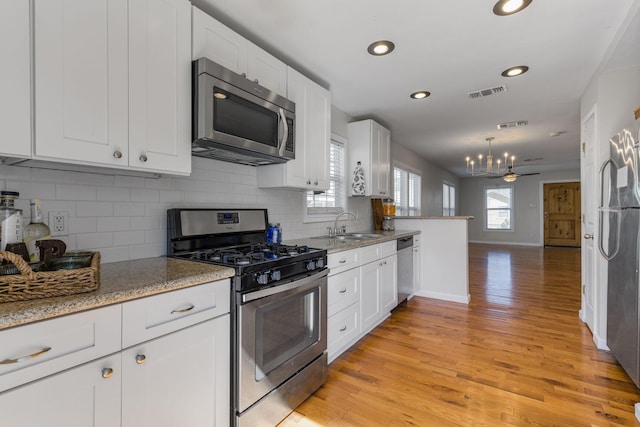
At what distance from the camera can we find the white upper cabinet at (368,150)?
3.75m

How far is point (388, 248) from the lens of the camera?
3.25m

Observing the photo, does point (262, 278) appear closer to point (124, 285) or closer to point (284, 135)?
point (124, 285)

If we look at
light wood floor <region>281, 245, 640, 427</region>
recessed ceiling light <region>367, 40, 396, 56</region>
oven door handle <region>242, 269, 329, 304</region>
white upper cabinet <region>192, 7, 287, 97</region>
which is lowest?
light wood floor <region>281, 245, 640, 427</region>

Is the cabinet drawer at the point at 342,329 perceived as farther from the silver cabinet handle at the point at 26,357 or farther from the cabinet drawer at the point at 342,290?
the silver cabinet handle at the point at 26,357

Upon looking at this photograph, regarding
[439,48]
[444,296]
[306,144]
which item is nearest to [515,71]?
[439,48]

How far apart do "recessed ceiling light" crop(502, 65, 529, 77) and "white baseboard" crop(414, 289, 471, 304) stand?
256cm

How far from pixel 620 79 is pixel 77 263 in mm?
3870

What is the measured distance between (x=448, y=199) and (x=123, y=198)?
30.8 ft

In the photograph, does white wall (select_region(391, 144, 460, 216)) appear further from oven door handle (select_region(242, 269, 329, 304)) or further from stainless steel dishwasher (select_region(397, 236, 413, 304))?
oven door handle (select_region(242, 269, 329, 304))

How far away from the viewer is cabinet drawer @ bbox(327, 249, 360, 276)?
2.29 meters

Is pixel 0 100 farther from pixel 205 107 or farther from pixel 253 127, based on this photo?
pixel 253 127

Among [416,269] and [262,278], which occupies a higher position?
[262,278]

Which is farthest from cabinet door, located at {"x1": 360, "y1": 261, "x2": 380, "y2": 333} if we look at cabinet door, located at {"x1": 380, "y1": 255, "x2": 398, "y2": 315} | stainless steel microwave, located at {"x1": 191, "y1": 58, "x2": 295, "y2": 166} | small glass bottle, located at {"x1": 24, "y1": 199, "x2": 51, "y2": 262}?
small glass bottle, located at {"x1": 24, "y1": 199, "x2": 51, "y2": 262}

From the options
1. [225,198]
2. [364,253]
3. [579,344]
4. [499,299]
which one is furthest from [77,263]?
[499,299]
